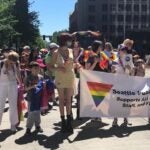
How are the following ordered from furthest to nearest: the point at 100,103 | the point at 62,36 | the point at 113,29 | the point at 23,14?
the point at 113,29, the point at 23,14, the point at 100,103, the point at 62,36

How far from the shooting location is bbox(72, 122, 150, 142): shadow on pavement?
34.8 ft

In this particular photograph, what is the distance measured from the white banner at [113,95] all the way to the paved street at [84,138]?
30cm

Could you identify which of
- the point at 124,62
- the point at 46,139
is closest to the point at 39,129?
the point at 46,139

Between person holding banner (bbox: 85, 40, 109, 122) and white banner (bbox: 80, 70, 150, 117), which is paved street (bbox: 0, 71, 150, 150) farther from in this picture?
person holding banner (bbox: 85, 40, 109, 122)

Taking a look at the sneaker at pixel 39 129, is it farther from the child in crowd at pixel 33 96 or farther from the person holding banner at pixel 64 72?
the person holding banner at pixel 64 72

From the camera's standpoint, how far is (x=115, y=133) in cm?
1095

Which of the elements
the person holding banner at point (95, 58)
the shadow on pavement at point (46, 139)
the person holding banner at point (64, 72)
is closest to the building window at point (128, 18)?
the person holding banner at point (95, 58)

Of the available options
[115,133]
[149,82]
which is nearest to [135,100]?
[149,82]

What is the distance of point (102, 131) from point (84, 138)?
841 mm

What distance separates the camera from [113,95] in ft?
38.9

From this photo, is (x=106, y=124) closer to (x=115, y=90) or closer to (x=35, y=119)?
(x=115, y=90)

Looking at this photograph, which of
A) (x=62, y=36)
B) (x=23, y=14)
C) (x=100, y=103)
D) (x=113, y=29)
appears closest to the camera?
(x=62, y=36)

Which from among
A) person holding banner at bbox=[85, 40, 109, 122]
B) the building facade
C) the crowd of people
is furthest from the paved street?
the building facade

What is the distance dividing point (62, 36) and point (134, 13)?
514 feet
